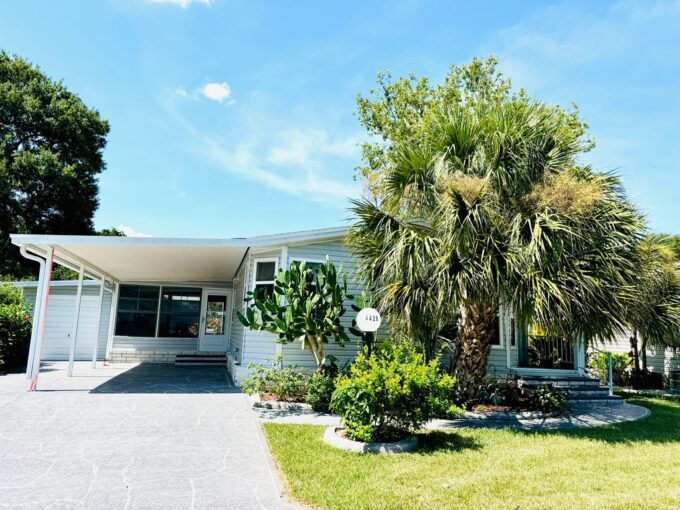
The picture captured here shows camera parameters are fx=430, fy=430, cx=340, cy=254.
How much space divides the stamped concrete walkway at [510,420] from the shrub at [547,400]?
0.66 feet

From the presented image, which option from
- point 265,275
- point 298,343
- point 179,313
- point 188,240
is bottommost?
point 298,343

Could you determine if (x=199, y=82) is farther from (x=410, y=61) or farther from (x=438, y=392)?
(x=410, y=61)

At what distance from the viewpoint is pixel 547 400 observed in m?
8.16

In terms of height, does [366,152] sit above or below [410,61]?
below

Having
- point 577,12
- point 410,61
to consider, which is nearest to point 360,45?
point 577,12

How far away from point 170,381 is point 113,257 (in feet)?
11.5

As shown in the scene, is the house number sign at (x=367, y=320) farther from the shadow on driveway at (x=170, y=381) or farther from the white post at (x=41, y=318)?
the white post at (x=41, y=318)

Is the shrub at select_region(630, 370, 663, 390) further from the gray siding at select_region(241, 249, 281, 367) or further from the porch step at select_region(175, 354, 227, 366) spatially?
the porch step at select_region(175, 354, 227, 366)

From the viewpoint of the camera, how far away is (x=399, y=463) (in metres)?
5.14

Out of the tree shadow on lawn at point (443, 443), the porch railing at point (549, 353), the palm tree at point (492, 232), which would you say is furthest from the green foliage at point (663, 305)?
the tree shadow on lawn at point (443, 443)

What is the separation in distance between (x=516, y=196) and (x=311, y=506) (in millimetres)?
6026

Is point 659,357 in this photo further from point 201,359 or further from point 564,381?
point 201,359

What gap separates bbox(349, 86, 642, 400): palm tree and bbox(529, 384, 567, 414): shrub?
123cm

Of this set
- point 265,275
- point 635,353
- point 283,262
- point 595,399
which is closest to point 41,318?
point 265,275
